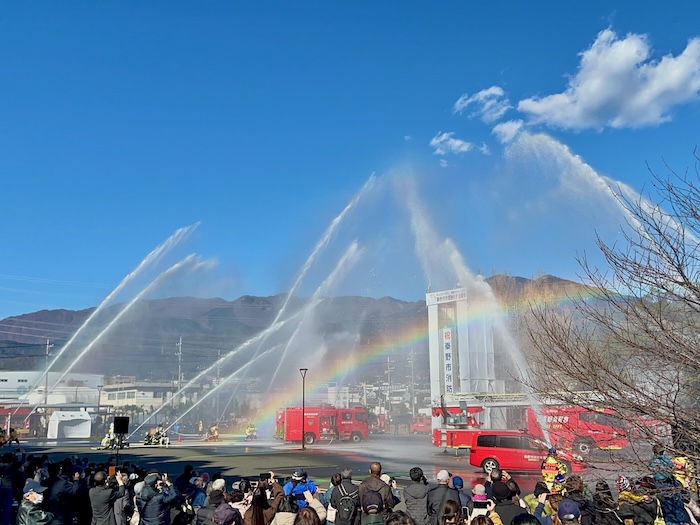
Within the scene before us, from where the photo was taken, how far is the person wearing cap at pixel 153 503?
9.63 m

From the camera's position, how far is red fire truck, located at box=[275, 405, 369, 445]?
4322 cm

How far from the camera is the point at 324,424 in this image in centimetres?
4375

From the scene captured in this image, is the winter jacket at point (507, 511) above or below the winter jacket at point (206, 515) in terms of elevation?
above

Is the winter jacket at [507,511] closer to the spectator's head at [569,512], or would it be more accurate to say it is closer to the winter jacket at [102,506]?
the spectator's head at [569,512]

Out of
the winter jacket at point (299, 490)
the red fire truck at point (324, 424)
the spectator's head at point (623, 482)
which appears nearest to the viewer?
the spectator's head at point (623, 482)

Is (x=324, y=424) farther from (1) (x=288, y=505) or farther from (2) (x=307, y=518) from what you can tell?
(2) (x=307, y=518)

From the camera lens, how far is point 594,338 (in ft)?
28.5

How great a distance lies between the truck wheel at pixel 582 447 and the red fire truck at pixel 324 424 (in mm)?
36394

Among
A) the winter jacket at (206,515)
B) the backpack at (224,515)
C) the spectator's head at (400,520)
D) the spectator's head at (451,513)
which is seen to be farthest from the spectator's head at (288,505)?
the spectator's head at (400,520)

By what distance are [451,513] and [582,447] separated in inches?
104

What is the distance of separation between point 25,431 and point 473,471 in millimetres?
48054

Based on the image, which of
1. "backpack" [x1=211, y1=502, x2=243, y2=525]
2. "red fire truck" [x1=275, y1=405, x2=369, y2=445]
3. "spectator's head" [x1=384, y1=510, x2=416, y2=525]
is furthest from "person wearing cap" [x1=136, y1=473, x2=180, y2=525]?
"red fire truck" [x1=275, y1=405, x2=369, y2=445]

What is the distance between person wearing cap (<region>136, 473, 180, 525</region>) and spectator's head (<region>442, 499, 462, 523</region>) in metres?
5.26

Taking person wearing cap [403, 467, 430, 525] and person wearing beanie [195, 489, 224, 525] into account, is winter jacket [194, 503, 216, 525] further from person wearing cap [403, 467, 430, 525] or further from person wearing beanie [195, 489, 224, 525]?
person wearing cap [403, 467, 430, 525]
